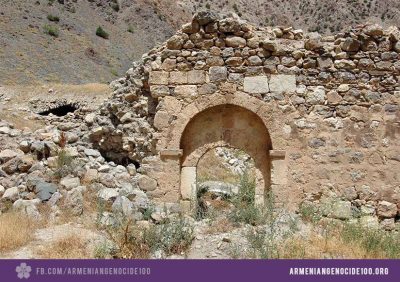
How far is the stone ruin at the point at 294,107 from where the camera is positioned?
7281 millimetres

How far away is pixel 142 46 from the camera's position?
43469 mm

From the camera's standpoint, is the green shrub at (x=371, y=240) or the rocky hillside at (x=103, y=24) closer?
the green shrub at (x=371, y=240)

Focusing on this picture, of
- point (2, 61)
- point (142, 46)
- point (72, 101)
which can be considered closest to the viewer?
point (72, 101)

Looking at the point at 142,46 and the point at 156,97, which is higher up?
the point at 142,46

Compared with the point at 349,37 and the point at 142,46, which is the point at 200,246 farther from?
the point at 142,46

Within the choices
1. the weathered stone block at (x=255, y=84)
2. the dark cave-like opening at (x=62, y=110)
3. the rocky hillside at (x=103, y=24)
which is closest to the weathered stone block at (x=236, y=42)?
the weathered stone block at (x=255, y=84)

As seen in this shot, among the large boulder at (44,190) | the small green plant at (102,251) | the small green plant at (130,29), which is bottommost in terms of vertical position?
the small green plant at (102,251)

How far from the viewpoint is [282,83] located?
741cm

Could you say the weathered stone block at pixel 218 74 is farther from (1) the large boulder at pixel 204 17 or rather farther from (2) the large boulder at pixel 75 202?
(2) the large boulder at pixel 75 202

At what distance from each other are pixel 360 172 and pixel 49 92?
15311mm

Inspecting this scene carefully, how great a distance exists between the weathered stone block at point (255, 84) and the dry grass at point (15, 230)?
4098 mm

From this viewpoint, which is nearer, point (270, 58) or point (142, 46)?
point (270, 58)

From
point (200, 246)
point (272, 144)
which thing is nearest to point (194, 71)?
point (272, 144)

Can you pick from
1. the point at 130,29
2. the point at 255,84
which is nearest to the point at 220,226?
the point at 255,84
